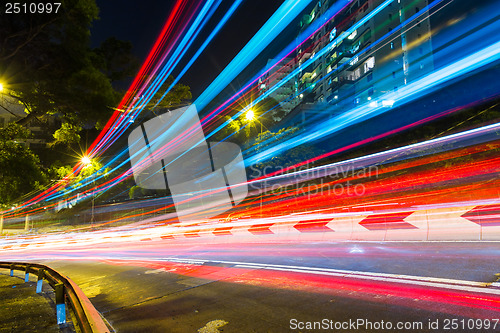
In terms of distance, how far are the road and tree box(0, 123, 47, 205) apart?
4429 millimetres

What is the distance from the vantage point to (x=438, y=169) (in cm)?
2466

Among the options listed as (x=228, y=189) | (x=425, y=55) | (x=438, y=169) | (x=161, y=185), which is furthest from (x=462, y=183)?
(x=425, y=55)

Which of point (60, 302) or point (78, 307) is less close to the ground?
point (78, 307)

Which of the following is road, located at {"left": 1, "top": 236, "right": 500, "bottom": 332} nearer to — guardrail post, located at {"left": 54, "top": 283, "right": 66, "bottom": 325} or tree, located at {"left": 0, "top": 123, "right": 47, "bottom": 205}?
guardrail post, located at {"left": 54, "top": 283, "right": 66, "bottom": 325}

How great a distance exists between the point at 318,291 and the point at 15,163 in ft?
35.5

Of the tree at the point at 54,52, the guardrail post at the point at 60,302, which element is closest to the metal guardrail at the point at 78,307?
the guardrail post at the point at 60,302

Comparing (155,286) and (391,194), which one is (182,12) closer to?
(155,286)

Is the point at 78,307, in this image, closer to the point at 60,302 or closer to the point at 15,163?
the point at 60,302

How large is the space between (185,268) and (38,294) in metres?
4.02

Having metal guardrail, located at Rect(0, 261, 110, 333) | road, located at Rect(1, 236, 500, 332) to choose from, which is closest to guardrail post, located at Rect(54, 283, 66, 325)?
metal guardrail, located at Rect(0, 261, 110, 333)

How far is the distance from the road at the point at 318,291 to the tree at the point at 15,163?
14.5 feet

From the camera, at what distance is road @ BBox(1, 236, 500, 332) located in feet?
13.6

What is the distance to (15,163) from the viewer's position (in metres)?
10.3

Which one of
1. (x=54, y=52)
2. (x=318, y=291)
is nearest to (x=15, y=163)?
(x=54, y=52)
